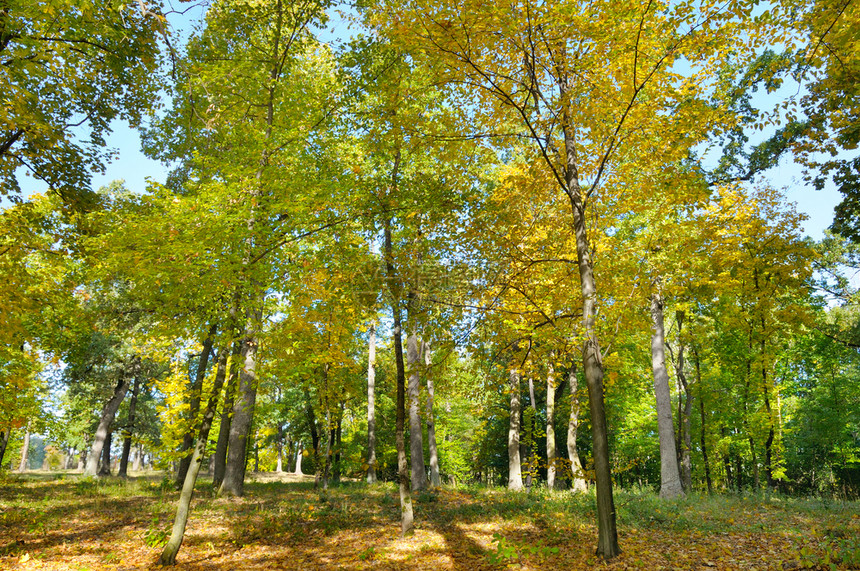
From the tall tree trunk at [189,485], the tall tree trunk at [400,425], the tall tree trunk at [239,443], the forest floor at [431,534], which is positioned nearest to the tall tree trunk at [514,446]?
the forest floor at [431,534]

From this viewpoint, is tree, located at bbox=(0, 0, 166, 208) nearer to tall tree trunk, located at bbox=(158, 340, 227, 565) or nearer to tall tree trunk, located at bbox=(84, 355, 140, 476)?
tall tree trunk, located at bbox=(158, 340, 227, 565)

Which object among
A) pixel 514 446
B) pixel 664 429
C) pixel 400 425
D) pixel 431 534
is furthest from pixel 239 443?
pixel 664 429

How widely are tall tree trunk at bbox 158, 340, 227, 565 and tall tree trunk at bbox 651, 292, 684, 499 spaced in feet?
36.9

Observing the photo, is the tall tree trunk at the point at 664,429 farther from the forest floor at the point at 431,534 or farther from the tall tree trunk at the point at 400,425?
the tall tree trunk at the point at 400,425

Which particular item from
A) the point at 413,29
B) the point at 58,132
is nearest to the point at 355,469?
the point at 58,132

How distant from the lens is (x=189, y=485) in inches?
283

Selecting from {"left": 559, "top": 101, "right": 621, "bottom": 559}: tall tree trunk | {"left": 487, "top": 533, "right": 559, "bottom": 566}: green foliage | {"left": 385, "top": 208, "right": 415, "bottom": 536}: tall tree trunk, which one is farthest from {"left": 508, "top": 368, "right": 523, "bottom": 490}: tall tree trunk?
{"left": 559, "top": 101, "right": 621, "bottom": 559}: tall tree trunk

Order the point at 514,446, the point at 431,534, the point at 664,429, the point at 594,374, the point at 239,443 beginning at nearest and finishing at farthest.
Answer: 1. the point at 594,374
2. the point at 431,534
3. the point at 664,429
4. the point at 239,443
5. the point at 514,446

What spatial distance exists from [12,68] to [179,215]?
323cm

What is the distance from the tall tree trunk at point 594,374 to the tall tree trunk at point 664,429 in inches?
271

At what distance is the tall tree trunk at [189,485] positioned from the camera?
22.3 ft

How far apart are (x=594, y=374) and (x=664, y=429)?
8510mm

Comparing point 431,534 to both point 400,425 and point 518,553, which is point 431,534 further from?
point 518,553

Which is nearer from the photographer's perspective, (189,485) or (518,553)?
(518,553)
